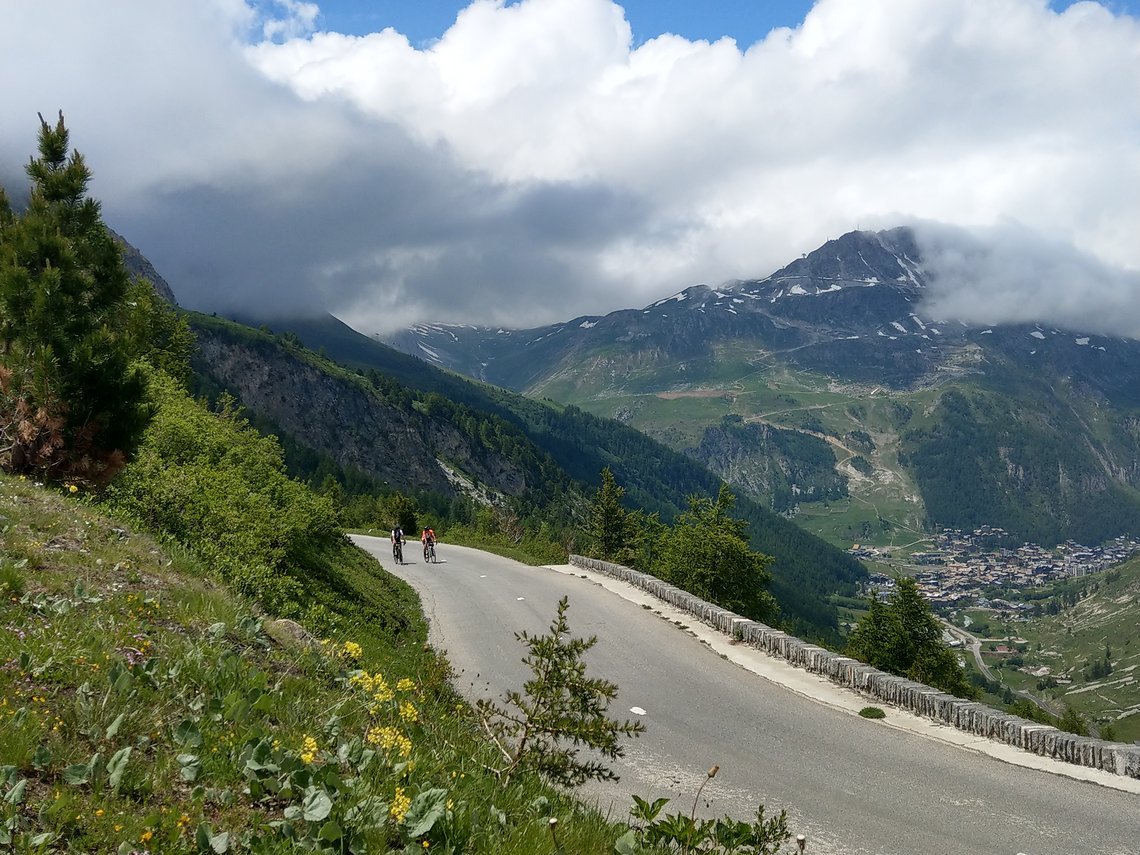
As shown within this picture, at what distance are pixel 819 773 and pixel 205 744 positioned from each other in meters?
9.32

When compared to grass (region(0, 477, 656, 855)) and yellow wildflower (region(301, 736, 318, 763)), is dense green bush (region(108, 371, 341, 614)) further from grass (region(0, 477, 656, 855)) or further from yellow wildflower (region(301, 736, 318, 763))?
yellow wildflower (region(301, 736, 318, 763))

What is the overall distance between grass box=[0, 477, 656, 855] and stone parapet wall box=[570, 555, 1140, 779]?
896cm

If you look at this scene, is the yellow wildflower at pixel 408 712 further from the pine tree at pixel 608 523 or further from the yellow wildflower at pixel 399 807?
the pine tree at pixel 608 523

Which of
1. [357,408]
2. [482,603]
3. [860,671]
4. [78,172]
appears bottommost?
[482,603]

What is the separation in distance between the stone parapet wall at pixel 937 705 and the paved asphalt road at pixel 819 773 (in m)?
0.79

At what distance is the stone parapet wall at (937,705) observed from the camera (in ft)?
35.4

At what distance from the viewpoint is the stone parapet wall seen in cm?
1080

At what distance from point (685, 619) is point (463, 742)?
50.4 feet

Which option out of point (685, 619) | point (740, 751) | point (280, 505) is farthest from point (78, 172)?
point (685, 619)

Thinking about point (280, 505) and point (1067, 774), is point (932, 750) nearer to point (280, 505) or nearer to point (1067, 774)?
point (1067, 774)

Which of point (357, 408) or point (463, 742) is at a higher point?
point (357, 408)

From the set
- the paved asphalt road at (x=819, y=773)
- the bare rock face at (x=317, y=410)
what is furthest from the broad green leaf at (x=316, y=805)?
the bare rock face at (x=317, y=410)

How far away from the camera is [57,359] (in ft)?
41.2

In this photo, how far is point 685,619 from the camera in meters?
21.5
